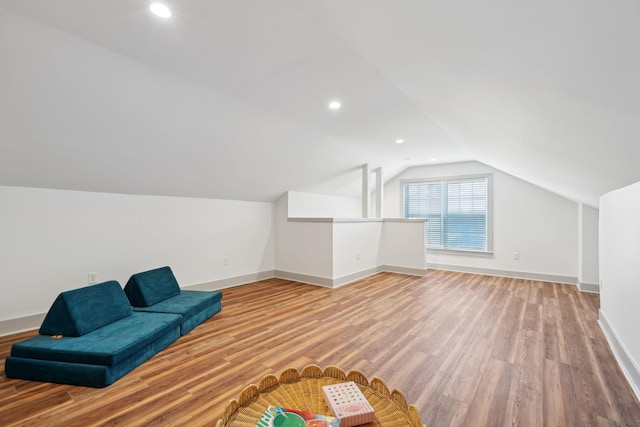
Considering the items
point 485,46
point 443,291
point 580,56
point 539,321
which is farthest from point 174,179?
point 539,321

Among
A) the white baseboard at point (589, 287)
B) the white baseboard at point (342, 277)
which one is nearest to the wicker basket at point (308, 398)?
the white baseboard at point (342, 277)

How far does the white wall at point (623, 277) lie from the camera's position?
2.09 meters

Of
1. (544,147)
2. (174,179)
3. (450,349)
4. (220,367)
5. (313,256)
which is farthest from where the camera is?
(313,256)

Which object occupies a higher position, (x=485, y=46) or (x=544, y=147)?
(x=485, y=46)

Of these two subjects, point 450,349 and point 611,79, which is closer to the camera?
point 611,79

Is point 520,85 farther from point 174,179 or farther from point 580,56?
point 174,179

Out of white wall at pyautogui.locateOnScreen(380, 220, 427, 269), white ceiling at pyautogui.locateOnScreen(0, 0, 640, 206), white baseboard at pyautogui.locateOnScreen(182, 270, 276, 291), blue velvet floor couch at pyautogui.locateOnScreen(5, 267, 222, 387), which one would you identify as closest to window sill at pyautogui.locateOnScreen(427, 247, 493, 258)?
white wall at pyautogui.locateOnScreen(380, 220, 427, 269)

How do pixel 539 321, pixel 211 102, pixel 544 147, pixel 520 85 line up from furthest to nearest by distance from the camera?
pixel 539 321 → pixel 211 102 → pixel 544 147 → pixel 520 85

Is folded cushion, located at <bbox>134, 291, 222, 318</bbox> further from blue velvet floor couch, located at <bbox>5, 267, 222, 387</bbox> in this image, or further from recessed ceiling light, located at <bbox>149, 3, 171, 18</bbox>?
recessed ceiling light, located at <bbox>149, 3, 171, 18</bbox>

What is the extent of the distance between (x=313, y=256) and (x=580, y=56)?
450 centimetres

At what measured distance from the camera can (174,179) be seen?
3828 mm

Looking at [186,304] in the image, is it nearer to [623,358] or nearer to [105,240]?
[105,240]

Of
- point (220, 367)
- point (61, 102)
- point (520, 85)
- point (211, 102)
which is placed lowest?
point (220, 367)

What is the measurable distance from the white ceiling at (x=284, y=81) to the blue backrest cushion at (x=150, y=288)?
1.20 metres
